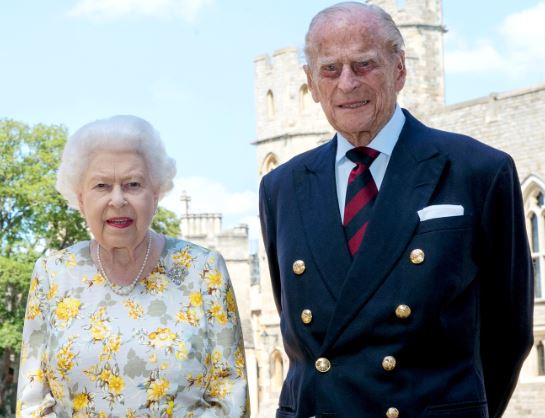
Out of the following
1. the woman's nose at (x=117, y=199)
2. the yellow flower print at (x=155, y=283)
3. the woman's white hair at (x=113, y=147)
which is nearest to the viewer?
the woman's nose at (x=117, y=199)

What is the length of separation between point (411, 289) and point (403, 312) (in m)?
0.10

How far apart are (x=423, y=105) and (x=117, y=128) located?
87.4ft

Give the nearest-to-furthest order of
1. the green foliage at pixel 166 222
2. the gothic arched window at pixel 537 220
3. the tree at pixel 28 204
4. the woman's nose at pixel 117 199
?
the woman's nose at pixel 117 199 < the gothic arched window at pixel 537 220 < the tree at pixel 28 204 < the green foliage at pixel 166 222

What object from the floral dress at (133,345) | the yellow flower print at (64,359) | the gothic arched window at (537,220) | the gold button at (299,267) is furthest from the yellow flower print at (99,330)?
the gothic arched window at (537,220)

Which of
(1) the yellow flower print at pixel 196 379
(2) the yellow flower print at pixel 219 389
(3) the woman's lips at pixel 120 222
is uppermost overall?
(3) the woman's lips at pixel 120 222

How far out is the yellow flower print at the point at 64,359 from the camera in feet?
16.4

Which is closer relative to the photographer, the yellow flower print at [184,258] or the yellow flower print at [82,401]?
the yellow flower print at [82,401]

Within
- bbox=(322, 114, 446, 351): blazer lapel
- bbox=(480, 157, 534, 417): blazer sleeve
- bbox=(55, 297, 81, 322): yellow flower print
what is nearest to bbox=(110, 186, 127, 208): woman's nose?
bbox=(55, 297, 81, 322): yellow flower print

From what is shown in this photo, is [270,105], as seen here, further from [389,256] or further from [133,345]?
[389,256]

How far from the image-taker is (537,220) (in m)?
26.2

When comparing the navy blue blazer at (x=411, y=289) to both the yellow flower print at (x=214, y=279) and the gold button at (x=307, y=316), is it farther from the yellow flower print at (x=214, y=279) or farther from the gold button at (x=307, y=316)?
the yellow flower print at (x=214, y=279)

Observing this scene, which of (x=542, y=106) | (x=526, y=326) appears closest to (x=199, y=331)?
(x=526, y=326)

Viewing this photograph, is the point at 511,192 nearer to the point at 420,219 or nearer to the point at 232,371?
the point at 420,219

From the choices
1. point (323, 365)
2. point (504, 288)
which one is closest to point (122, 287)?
point (323, 365)
